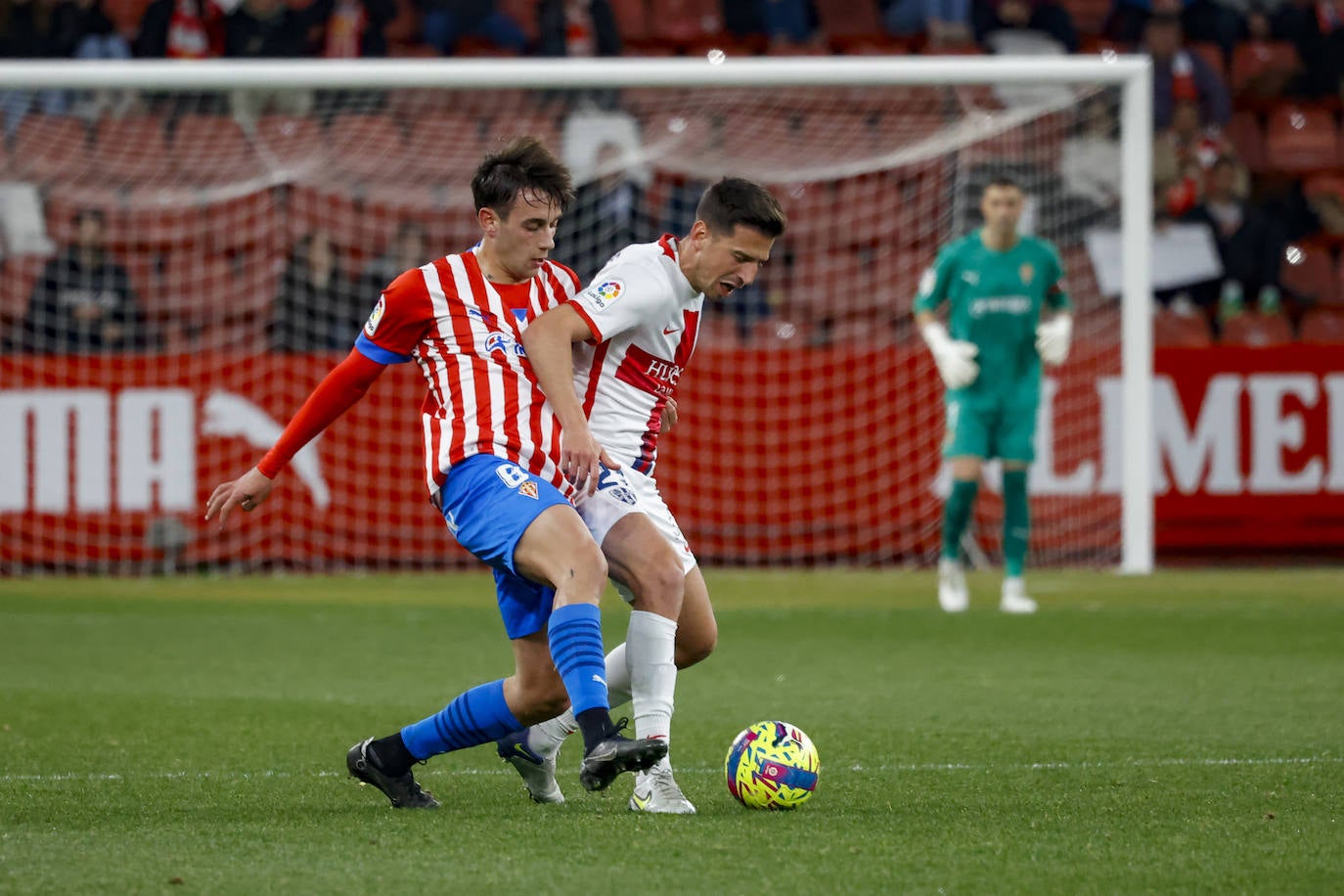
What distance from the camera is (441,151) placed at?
13555 mm

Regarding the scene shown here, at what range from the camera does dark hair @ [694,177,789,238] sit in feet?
15.7

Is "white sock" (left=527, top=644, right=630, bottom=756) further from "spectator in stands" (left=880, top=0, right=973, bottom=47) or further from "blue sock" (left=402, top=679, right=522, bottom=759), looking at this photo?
"spectator in stands" (left=880, top=0, right=973, bottom=47)

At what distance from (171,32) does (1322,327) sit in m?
8.92

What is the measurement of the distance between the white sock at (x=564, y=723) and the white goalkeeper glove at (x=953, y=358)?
207 inches

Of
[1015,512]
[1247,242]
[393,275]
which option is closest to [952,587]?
[1015,512]

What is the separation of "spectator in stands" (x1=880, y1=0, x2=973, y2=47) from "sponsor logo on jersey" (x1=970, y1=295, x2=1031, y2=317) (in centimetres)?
581

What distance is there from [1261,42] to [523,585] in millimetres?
12820

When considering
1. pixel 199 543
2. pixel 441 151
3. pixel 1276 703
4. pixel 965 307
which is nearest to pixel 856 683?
pixel 1276 703

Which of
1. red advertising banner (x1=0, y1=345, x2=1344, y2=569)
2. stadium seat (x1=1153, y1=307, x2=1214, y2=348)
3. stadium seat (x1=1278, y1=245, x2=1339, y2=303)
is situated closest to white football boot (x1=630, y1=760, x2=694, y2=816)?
red advertising banner (x1=0, y1=345, x2=1344, y2=569)

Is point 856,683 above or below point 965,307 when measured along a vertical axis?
below

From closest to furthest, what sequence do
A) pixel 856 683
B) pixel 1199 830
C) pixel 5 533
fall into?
pixel 1199 830 → pixel 856 683 → pixel 5 533

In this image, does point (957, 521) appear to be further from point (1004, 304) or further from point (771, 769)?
point (771, 769)

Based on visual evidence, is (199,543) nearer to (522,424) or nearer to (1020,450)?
(1020,450)

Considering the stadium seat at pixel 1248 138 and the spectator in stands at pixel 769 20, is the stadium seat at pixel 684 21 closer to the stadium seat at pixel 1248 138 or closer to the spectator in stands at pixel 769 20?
the spectator in stands at pixel 769 20
